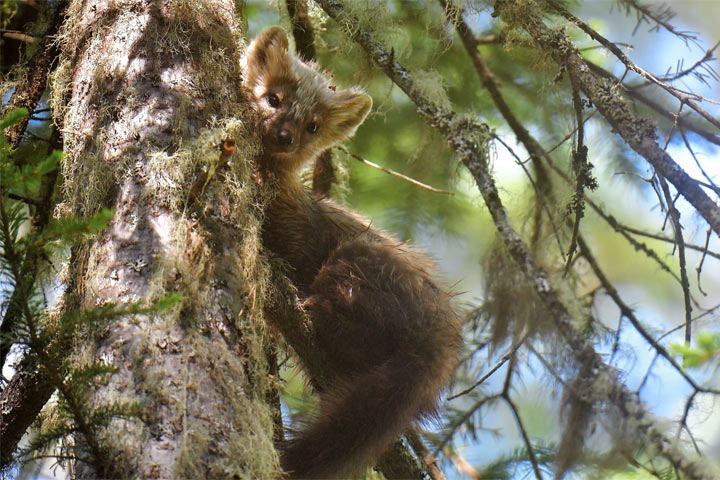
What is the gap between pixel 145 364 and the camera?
194 cm

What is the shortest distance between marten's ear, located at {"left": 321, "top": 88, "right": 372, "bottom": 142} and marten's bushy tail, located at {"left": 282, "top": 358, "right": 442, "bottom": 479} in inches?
69.2

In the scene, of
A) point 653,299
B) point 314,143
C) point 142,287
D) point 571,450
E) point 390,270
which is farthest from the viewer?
point 653,299

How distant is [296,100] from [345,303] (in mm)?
1376

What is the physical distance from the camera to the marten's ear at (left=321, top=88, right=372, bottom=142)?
429 cm

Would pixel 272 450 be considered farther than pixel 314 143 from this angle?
No

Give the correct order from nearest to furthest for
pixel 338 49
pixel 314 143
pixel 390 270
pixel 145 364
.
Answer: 1. pixel 145 364
2. pixel 390 270
3. pixel 338 49
4. pixel 314 143

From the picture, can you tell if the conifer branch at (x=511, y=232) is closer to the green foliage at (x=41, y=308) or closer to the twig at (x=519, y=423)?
the twig at (x=519, y=423)

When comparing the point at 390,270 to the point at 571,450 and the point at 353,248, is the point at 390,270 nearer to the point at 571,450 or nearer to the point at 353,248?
the point at 353,248

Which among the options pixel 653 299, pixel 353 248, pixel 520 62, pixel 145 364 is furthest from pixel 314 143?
pixel 653 299

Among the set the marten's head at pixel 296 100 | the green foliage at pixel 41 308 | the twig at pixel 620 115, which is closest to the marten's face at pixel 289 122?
the marten's head at pixel 296 100

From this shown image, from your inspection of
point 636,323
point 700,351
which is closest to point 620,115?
point 636,323

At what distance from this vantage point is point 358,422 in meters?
2.79

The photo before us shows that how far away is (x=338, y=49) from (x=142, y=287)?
7.26ft

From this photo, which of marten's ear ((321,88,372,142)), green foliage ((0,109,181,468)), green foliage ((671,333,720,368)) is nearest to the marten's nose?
marten's ear ((321,88,372,142))
